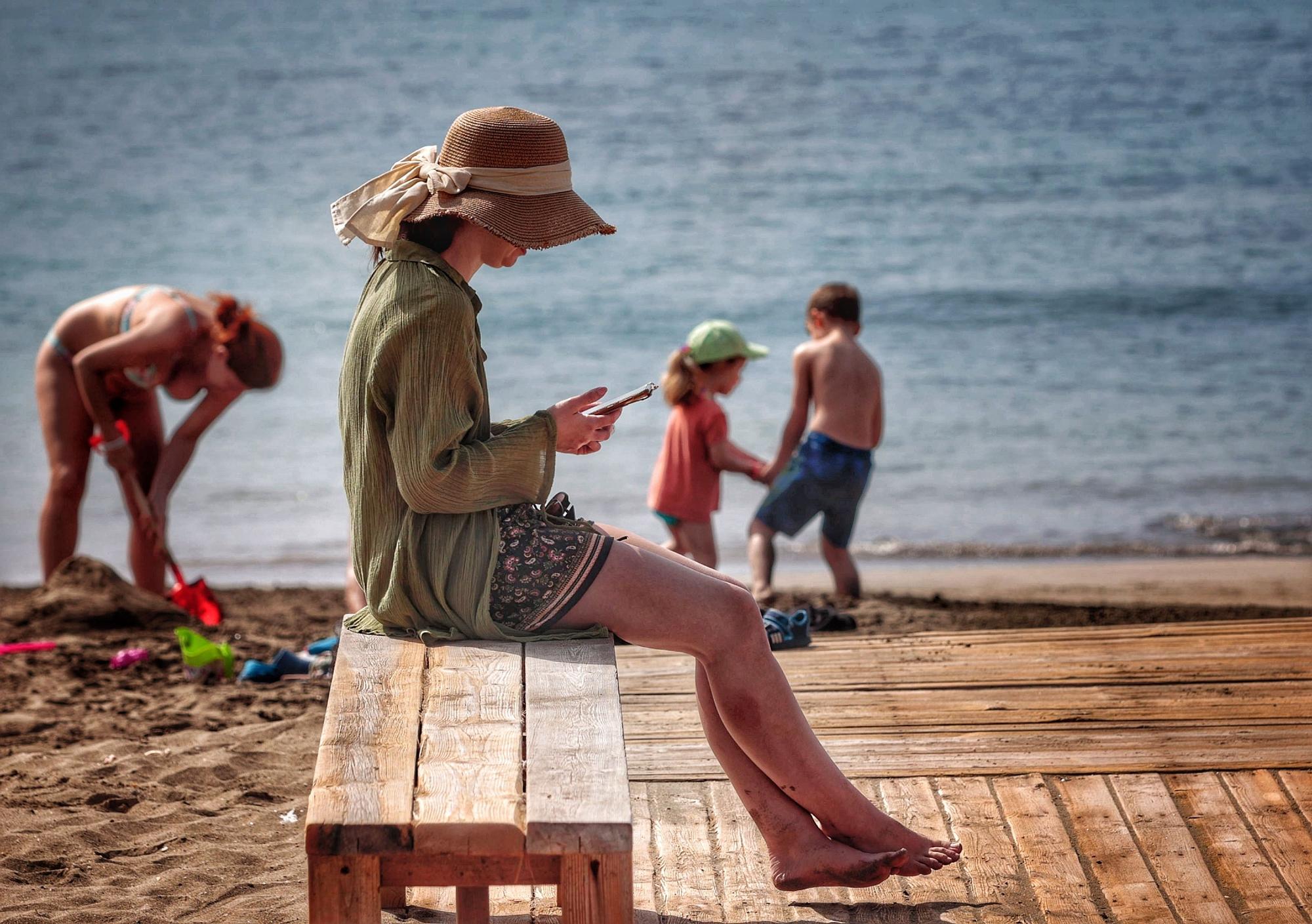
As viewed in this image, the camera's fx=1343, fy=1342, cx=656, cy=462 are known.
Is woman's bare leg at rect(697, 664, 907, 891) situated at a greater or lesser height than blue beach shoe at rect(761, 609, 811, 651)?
greater

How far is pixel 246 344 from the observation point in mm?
5551

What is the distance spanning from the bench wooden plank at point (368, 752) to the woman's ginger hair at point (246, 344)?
10.4ft

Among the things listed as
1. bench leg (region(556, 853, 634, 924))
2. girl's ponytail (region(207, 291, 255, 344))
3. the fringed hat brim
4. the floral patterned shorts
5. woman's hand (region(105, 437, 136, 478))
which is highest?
the fringed hat brim

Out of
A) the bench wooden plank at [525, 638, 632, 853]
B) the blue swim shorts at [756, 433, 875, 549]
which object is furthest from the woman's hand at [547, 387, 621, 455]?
the blue swim shorts at [756, 433, 875, 549]

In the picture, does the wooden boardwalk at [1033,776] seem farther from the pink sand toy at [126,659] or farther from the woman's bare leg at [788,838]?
the pink sand toy at [126,659]

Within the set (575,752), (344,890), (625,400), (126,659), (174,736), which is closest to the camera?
(344,890)

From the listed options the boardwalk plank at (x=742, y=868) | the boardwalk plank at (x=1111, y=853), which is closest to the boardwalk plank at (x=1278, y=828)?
the boardwalk plank at (x=1111, y=853)

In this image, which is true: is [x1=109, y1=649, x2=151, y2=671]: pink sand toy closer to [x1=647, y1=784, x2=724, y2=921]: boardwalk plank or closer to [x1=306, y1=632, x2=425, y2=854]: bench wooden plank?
[x1=647, y1=784, x2=724, y2=921]: boardwalk plank

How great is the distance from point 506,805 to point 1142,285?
1611cm

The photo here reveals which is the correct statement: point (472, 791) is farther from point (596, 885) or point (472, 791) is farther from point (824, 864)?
point (824, 864)

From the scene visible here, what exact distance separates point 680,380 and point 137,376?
229cm

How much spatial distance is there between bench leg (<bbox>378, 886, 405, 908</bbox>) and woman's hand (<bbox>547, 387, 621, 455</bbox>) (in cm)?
97

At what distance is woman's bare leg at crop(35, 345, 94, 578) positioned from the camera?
5.65 m

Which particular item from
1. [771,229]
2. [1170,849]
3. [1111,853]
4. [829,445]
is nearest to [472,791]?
[1111,853]
